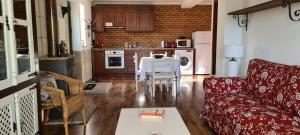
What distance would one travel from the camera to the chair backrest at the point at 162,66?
15.5 feet

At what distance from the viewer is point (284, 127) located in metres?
1.95

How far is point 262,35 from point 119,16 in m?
4.78

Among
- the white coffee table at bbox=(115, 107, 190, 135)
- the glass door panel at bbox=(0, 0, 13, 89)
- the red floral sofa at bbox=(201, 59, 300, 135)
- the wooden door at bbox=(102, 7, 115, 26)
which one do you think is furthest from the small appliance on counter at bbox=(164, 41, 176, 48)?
the glass door panel at bbox=(0, 0, 13, 89)

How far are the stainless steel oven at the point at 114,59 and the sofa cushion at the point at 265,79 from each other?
15.2ft

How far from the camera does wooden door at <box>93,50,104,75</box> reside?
717 cm

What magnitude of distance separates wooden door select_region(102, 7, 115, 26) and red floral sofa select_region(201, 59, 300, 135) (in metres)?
4.84

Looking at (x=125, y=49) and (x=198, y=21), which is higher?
(x=198, y=21)

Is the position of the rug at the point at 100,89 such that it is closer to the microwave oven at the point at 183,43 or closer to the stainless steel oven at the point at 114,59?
the stainless steel oven at the point at 114,59

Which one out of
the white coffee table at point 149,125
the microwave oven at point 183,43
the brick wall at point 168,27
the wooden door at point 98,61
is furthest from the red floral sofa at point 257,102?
the brick wall at point 168,27

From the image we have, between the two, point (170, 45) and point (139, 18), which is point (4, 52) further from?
point (170, 45)

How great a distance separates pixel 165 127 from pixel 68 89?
71.4 inches

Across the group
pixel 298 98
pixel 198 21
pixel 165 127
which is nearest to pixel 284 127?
pixel 298 98

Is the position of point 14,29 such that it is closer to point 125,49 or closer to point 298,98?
point 298,98

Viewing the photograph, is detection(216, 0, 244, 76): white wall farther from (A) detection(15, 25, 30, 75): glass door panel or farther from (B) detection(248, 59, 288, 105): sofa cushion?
(A) detection(15, 25, 30, 75): glass door panel
